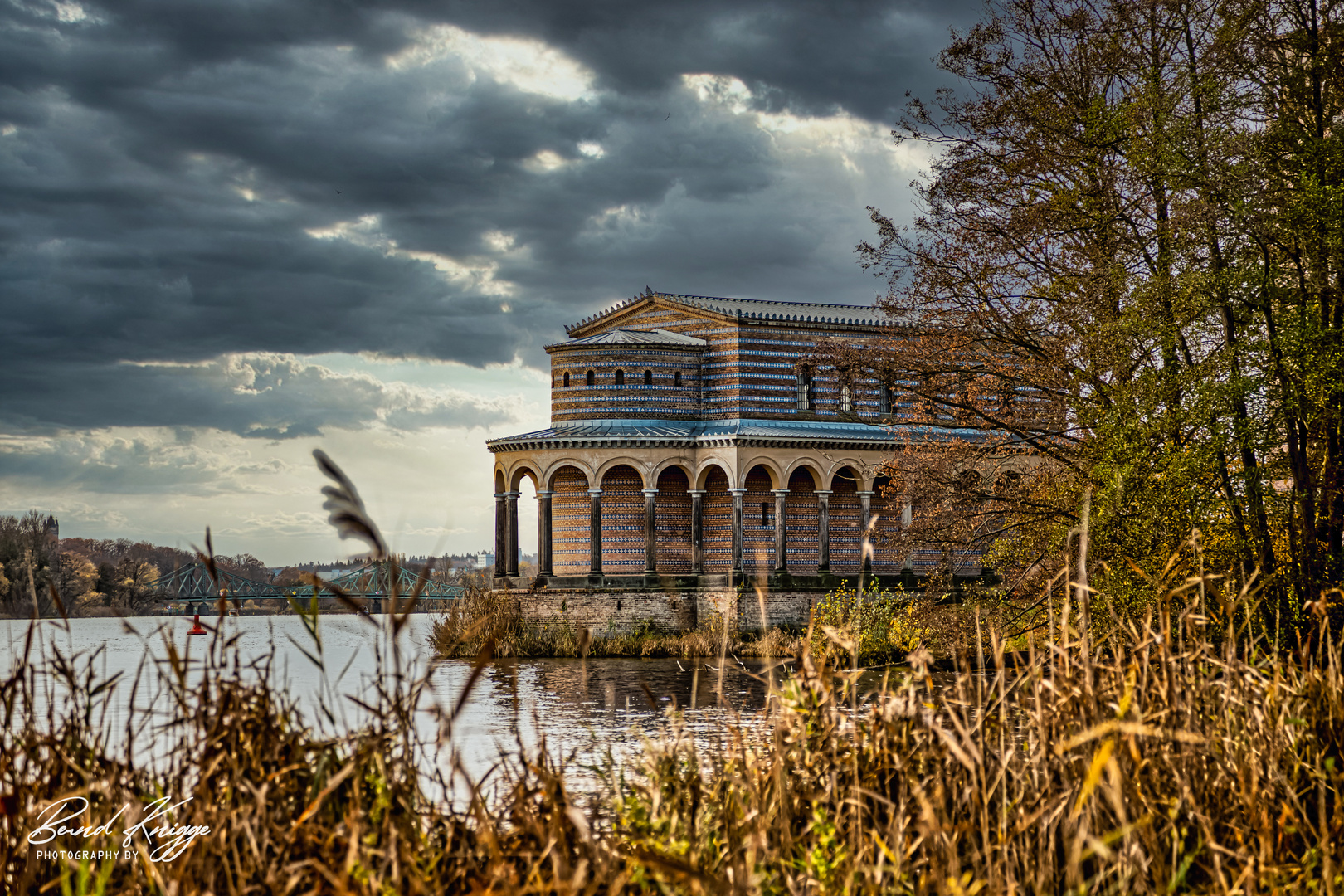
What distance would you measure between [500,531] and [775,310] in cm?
985

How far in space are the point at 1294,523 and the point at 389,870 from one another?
1241 centimetres

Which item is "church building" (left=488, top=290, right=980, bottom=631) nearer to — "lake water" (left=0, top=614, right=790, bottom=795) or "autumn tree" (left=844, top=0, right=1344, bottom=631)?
"lake water" (left=0, top=614, right=790, bottom=795)

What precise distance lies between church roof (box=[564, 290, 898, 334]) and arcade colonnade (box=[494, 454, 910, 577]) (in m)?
3.95

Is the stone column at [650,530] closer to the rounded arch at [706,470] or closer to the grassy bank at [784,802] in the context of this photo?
the rounded arch at [706,470]

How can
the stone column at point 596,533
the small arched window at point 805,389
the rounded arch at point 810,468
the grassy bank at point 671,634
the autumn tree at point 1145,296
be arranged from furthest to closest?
the small arched window at point 805,389 → the rounded arch at point 810,468 → the stone column at point 596,533 → the grassy bank at point 671,634 → the autumn tree at point 1145,296

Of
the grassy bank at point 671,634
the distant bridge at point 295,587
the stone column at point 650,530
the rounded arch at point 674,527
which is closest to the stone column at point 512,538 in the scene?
the distant bridge at point 295,587

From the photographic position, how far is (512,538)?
31.5 metres

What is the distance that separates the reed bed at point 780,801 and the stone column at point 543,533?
24.5 m

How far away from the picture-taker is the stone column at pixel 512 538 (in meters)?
30.3

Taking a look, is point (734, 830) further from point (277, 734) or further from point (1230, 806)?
point (1230, 806)

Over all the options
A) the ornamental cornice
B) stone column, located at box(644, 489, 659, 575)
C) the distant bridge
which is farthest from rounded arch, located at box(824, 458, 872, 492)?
A: the distant bridge

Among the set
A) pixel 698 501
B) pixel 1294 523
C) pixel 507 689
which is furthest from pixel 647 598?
pixel 1294 523

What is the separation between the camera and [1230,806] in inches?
185

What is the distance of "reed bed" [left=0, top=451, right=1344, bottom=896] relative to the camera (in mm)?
3750
